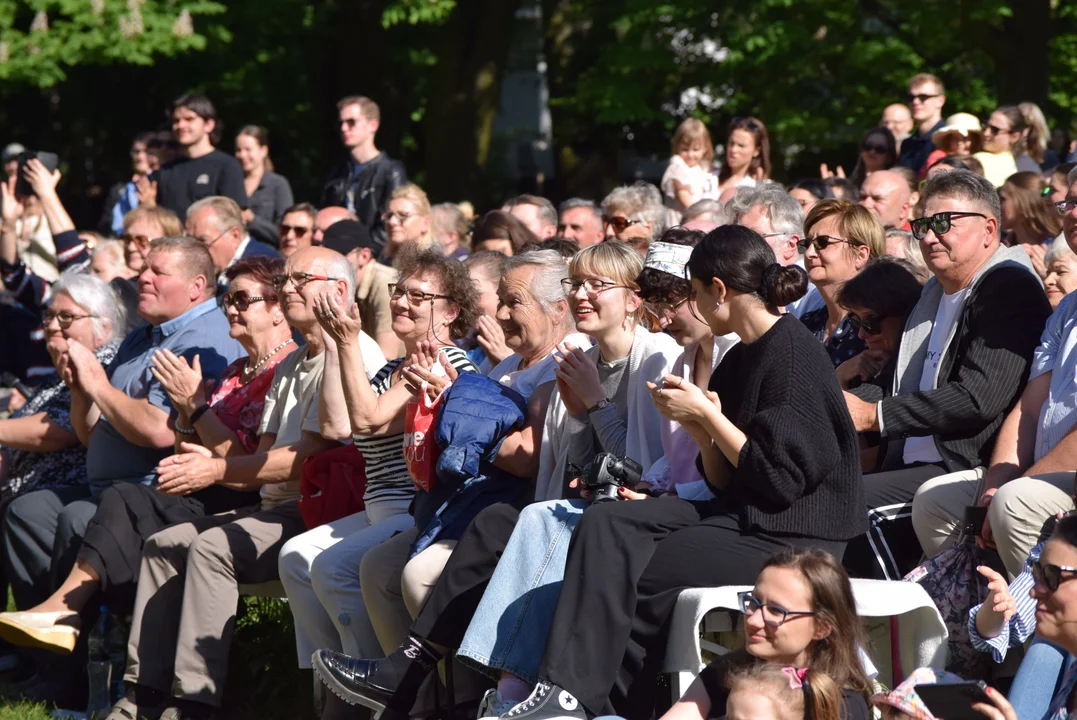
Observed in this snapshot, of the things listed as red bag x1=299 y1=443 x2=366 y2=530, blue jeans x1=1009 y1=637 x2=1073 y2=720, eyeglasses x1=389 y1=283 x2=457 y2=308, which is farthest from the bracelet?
blue jeans x1=1009 y1=637 x2=1073 y2=720

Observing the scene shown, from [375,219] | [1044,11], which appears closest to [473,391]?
[375,219]

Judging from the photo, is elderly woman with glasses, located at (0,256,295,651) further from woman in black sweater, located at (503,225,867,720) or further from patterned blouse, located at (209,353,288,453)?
woman in black sweater, located at (503,225,867,720)

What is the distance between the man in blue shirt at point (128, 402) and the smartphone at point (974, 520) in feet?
12.0

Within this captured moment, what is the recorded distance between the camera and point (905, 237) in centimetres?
600

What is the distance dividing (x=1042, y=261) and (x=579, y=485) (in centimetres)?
272

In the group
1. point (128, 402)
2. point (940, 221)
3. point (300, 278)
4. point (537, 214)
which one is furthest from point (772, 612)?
point (537, 214)

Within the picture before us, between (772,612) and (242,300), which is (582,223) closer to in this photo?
(242,300)

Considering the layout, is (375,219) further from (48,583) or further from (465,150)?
(465,150)

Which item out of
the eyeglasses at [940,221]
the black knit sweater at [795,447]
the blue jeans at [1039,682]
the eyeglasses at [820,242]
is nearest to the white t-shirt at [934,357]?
the eyeglasses at [940,221]

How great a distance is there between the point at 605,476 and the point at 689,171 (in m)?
5.13

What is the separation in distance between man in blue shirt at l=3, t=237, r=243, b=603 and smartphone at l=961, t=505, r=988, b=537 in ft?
12.0

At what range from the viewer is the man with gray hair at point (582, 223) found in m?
8.29

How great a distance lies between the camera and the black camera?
4512mm

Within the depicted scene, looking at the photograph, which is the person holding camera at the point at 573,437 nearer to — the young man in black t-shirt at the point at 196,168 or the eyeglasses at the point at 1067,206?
the eyeglasses at the point at 1067,206
